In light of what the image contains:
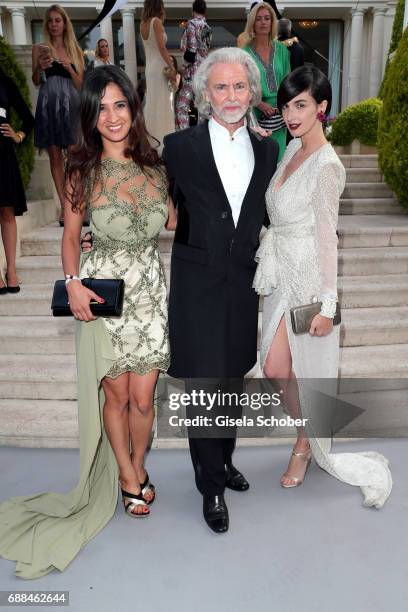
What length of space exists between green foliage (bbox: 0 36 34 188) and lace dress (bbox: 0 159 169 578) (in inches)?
132

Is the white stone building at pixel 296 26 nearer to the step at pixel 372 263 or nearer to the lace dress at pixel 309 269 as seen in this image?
the step at pixel 372 263

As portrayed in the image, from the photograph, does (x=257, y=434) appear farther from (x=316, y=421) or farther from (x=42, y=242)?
(x=42, y=242)

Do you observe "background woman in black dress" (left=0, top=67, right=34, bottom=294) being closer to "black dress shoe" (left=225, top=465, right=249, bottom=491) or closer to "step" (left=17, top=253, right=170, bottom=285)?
"step" (left=17, top=253, right=170, bottom=285)

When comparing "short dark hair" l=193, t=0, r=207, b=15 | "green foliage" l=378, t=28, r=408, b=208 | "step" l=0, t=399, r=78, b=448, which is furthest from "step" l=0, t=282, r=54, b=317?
"short dark hair" l=193, t=0, r=207, b=15

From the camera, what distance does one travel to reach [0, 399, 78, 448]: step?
11.2 feet

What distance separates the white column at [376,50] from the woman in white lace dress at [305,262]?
18.6 meters

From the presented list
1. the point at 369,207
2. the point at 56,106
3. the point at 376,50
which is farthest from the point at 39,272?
the point at 376,50

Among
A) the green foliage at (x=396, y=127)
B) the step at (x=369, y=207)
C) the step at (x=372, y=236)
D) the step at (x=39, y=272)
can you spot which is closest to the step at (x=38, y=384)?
the step at (x=39, y=272)

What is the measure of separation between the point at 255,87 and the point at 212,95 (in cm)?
20

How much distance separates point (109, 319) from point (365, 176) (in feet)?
18.9

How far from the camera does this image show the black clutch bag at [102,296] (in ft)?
7.48

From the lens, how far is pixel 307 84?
2.34 metres

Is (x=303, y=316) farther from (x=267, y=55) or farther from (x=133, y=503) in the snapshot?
(x=267, y=55)

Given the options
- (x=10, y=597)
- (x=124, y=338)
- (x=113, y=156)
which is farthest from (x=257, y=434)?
(x=113, y=156)
